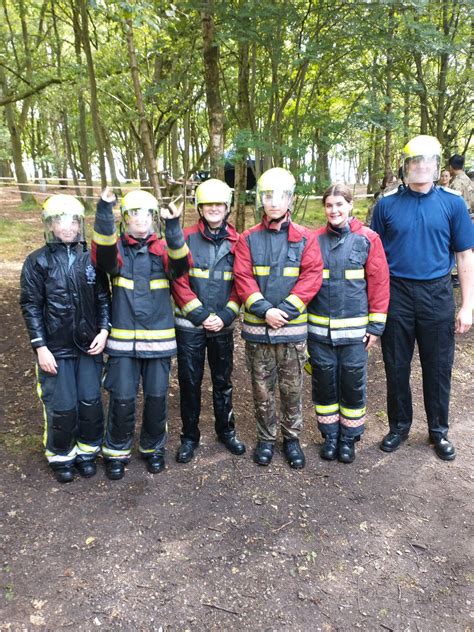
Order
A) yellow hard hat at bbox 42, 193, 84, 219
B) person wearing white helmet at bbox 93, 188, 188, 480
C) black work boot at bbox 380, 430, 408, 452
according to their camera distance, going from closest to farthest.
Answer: yellow hard hat at bbox 42, 193, 84, 219 → person wearing white helmet at bbox 93, 188, 188, 480 → black work boot at bbox 380, 430, 408, 452

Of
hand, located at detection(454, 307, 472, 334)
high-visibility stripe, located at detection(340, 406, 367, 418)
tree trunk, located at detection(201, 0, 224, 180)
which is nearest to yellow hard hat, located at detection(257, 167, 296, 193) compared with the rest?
hand, located at detection(454, 307, 472, 334)

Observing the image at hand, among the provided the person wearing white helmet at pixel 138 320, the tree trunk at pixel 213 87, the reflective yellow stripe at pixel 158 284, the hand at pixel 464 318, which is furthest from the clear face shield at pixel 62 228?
the tree trunk at pixel 213 87

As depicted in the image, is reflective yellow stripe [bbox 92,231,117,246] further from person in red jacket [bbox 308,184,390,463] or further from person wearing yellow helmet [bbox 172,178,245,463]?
person in red jacket [bbox 308,184,390,463]

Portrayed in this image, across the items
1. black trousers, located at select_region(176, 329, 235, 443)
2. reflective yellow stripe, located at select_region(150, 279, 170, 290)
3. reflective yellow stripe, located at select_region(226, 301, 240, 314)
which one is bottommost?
black trousers, located at select_region(176, 329, 235, 443)

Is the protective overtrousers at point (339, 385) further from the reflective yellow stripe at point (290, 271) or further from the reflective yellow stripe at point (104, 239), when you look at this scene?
the reflective yellow stripe at point (104, 239)

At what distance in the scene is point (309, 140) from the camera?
6352 mm

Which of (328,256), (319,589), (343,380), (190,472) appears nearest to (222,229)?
(328,256)

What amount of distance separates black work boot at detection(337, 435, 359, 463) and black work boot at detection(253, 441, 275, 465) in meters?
0.54

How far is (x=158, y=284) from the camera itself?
3.29 m

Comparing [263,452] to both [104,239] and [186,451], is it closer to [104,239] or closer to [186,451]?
[186,451]

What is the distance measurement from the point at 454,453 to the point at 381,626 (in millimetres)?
1840

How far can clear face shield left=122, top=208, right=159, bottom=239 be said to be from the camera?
3.16 m

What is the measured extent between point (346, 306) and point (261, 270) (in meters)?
0.69

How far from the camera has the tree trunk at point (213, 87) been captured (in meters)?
5.31
